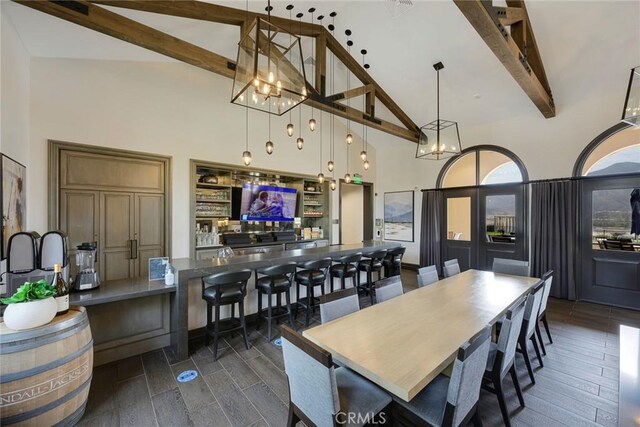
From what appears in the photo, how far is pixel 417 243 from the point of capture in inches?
280

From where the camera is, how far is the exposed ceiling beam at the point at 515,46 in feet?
8.24

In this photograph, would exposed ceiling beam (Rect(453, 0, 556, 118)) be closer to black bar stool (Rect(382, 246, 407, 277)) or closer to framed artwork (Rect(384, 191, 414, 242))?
black bar stool (Rect(382, 246, 407, 277))

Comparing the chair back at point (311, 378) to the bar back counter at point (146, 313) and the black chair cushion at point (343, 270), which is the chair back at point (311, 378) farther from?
the black chair cushion at point (343, 270)

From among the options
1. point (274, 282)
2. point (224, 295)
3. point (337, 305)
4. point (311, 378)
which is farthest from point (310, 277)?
point (311, 378)

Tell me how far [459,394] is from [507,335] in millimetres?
765

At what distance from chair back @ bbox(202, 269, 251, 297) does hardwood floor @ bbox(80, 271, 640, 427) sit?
72cm

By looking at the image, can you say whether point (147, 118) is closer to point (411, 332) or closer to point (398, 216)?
point (411, 332)

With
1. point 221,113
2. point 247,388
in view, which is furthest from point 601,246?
point 221,113

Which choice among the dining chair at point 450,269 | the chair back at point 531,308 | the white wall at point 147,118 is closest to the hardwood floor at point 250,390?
the chair back at point 531,308

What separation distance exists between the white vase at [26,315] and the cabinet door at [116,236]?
113 inches

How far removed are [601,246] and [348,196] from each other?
18.9 ft

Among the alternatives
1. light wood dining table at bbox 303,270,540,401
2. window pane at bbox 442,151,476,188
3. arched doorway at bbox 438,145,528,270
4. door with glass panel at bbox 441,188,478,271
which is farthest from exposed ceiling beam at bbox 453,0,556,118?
light wood dining table at bbox 303,270,540,401

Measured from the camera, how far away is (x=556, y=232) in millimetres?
4824

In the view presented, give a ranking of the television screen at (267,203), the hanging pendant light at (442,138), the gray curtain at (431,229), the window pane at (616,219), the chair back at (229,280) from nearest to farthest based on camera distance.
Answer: the chair back at (229,280) → the hanging pendant light at (442,138) → the window pane at (616,219) → the television screen at (267,203) → the gray curtain at (431,229)
